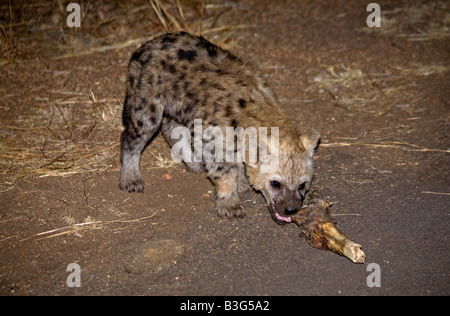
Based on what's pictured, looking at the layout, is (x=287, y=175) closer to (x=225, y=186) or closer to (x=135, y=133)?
(x=225, y=186)

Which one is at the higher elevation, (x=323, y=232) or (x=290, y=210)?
(x=290, y=210)

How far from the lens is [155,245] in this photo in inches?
144

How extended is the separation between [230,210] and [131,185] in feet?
3.26

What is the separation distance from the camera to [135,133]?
451 centimetres

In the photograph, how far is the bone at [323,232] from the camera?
3.21m

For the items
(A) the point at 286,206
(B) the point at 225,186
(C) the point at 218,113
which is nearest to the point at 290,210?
(A) the point at 286,206

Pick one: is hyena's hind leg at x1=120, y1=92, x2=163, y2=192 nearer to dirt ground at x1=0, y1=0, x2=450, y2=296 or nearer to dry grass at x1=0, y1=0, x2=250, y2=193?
dirt ground at x1=0, y1=0, x2=450, y2=296

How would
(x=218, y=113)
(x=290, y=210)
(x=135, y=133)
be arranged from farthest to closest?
(x=135, y=133), (x=218, y=113), (x=290, y=210)

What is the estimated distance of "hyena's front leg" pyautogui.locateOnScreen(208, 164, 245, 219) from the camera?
13.4ft

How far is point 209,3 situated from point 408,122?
433 cm

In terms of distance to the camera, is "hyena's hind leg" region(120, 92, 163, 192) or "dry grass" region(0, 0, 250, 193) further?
"dry grass" region(0, 0, 250, 193)

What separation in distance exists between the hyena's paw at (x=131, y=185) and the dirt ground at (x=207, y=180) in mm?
73

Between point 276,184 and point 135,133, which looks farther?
point 135,133

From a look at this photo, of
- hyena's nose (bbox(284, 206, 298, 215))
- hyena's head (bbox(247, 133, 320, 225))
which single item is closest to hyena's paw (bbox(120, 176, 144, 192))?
hyena's head (bbox(247, 133, 320, 225))
